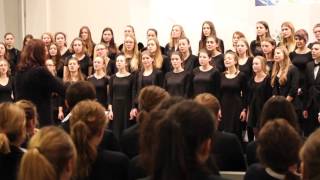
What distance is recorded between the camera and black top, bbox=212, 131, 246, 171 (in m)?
3.80

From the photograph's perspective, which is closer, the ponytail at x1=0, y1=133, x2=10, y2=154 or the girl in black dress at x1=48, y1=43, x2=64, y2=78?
the ponytail at x1=0, y1=133, x2=10, y2=154

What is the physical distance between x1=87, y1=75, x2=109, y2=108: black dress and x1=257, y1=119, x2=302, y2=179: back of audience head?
579cm

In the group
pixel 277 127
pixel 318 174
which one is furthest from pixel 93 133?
pixel 318 174

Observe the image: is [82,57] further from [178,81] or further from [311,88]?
[311,88]

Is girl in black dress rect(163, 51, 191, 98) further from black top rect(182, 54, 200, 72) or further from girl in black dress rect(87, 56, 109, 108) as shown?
girl in black dress rect(87, 56, 109, 108)

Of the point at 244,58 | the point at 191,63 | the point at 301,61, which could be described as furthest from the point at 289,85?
the point at 191,63

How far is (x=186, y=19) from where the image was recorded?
425 inches

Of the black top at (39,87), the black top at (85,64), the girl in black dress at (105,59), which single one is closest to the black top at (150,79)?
the girl in black dress at (105,59)

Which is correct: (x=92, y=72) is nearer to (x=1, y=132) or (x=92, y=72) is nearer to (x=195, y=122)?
(x=1, y=132)

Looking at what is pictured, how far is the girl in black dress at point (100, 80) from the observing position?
8.15 m

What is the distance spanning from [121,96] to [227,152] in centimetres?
436

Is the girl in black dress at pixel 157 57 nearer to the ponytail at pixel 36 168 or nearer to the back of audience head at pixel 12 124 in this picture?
the back of audience head at pixel 12 124

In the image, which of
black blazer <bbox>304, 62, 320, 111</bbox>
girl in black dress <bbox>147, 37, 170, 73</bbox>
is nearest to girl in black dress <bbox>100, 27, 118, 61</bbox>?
girl in black dress <bbox>147, 37, 170, 73</bbox>

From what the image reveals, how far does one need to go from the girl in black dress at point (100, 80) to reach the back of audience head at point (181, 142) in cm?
606
